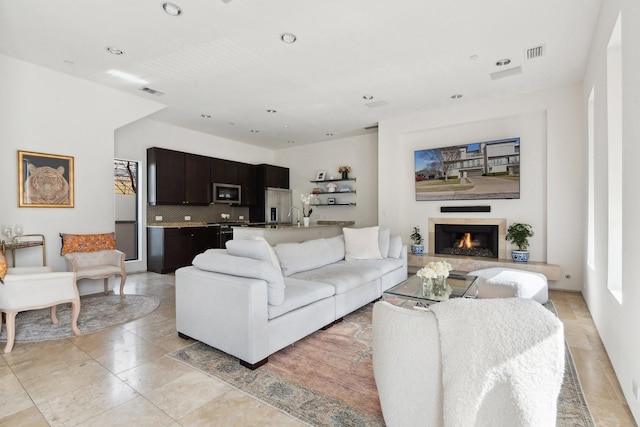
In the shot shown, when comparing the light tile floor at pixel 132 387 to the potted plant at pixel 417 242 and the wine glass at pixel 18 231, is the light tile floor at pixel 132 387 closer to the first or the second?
the wine glass at pixel 18 231

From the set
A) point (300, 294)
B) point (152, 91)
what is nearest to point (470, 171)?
point (300, 294)

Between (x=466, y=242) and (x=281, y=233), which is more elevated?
(x=281, y=233)

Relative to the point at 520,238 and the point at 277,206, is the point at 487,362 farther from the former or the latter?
the point at 277,206

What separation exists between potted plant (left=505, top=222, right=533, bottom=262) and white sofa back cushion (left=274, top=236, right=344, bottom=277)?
2712 mm

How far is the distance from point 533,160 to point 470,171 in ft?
2.95

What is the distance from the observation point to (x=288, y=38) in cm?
333

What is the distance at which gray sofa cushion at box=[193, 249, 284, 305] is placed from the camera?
2.42 m

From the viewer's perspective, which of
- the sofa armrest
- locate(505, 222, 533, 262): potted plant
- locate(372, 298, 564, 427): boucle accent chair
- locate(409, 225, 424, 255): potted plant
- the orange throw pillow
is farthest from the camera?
locate(409, 225, 424, 255): potted plant

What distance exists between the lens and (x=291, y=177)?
8539 mm

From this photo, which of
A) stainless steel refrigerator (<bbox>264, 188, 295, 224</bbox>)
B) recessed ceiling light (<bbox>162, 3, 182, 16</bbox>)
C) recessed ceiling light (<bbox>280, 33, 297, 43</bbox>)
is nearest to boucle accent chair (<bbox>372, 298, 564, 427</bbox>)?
recessed ceiling light (<bbox>280, 33, 297, 43</bbox>)

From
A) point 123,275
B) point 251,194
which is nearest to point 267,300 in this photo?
point 123,275

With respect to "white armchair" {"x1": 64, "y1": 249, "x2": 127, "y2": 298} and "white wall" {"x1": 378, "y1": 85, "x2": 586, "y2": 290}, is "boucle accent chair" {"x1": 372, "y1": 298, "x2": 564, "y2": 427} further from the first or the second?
"white armchair" {"x1": 64, "y1": 249, "x2": 127, "y2": 298}

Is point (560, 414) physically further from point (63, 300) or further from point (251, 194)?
point (251, 194)

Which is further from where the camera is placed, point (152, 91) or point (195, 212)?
point (195, 212)
